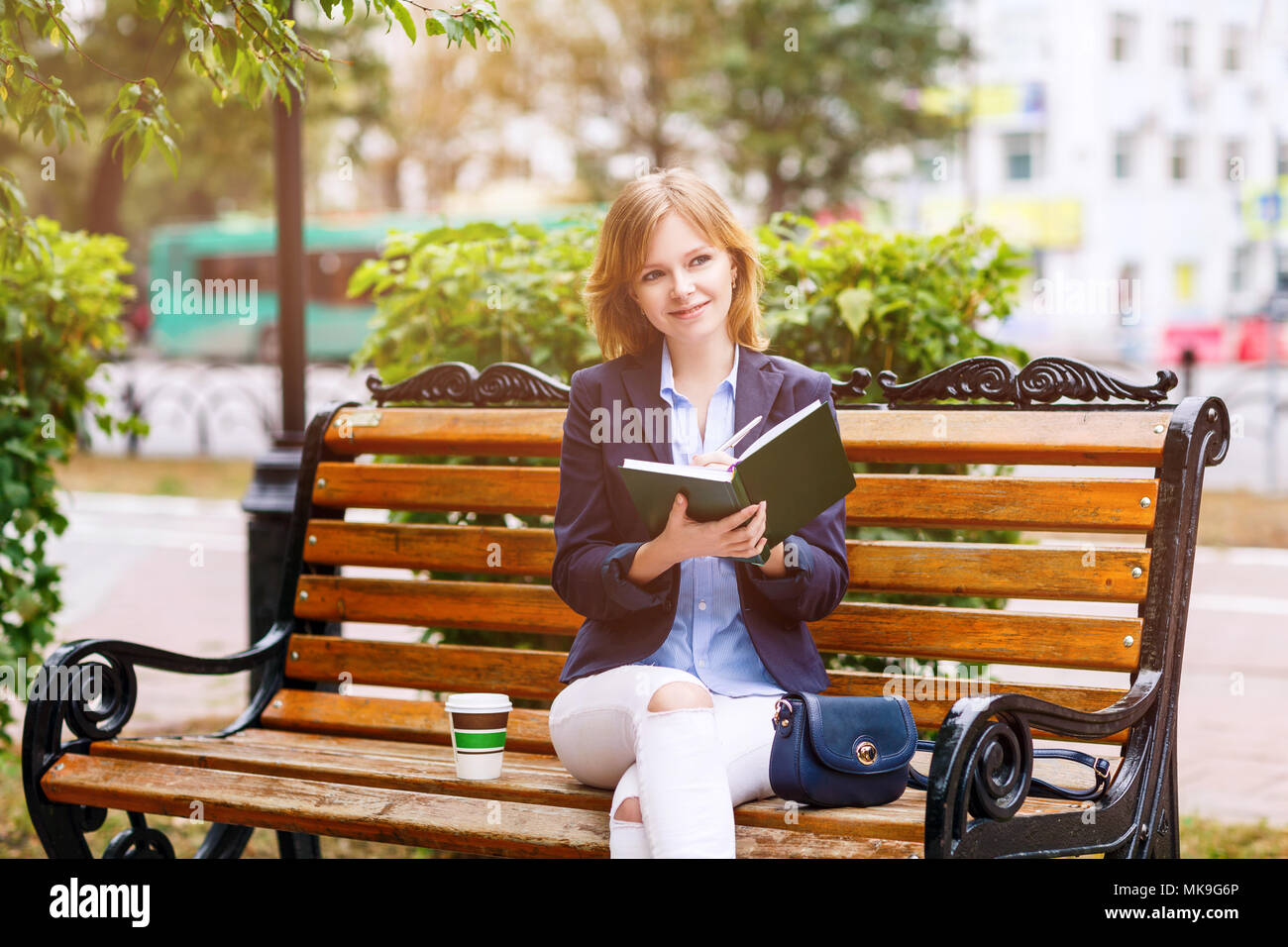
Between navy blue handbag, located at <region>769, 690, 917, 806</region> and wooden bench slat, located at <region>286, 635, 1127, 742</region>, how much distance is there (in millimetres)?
533

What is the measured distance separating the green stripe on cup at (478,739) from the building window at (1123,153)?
4375 centimetres

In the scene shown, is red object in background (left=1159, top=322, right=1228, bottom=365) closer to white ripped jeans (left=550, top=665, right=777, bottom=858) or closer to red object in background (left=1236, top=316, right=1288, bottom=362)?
red object in background (left=1236, top=316, right=1288, bottom=362)

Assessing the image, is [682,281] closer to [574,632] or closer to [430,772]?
[574,632]

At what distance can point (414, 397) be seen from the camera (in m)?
3.85

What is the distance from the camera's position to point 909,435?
3.25m

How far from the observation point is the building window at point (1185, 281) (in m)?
44.7

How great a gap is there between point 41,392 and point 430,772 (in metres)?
2.44

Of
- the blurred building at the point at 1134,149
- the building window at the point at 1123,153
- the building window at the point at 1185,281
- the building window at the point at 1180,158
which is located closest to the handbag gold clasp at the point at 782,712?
the blurred building at the point at 1134,149

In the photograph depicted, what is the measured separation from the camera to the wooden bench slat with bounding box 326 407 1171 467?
3.04 metres

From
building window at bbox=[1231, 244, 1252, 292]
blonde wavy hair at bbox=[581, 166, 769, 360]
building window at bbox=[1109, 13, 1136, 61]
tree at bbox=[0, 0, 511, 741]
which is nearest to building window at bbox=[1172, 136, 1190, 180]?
building window at bbox=[1231, 244, 1252, 292]

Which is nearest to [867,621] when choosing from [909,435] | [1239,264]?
[909,435]

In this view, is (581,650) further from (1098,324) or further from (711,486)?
(1098,324)
